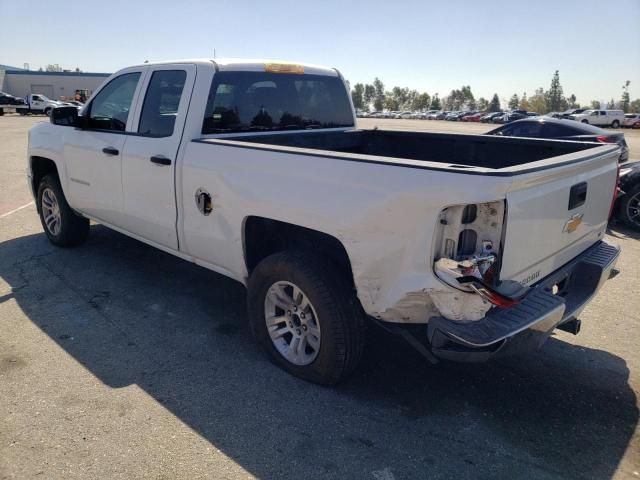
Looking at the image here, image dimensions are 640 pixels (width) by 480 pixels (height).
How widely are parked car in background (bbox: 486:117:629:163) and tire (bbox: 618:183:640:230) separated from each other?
1689 millimetres

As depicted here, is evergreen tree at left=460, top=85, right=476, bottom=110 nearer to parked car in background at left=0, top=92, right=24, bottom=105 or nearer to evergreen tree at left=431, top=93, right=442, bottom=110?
evergreen tree at left=431, top=93, right=442, bottom=110

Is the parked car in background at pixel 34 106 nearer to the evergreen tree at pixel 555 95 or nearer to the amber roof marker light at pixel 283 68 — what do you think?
the amber roof marker light at pixel 283 68

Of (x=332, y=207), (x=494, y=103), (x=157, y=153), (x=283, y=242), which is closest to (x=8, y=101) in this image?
(x=157, y=153)

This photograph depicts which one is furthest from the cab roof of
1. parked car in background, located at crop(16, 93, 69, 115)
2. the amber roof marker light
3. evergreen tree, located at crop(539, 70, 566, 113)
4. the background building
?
evergreen tree, located at crop(539, 70, 566, 113)

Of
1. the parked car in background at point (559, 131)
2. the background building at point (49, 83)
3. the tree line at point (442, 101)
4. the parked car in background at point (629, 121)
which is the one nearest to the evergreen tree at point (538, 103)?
the tree line at point (442, 101)

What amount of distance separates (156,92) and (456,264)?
10.0ft

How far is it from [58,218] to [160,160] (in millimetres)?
2606

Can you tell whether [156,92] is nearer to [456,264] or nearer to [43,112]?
[456,264]

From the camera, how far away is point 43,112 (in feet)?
140

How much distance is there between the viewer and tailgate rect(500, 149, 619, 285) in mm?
2520

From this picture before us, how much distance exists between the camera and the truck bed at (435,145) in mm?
3988

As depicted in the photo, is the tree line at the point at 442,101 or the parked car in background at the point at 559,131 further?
the tree line at the point at 442,101

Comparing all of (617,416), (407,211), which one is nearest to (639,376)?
(617,416)

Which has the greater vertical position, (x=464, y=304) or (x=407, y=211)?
(x=407, y=211)
